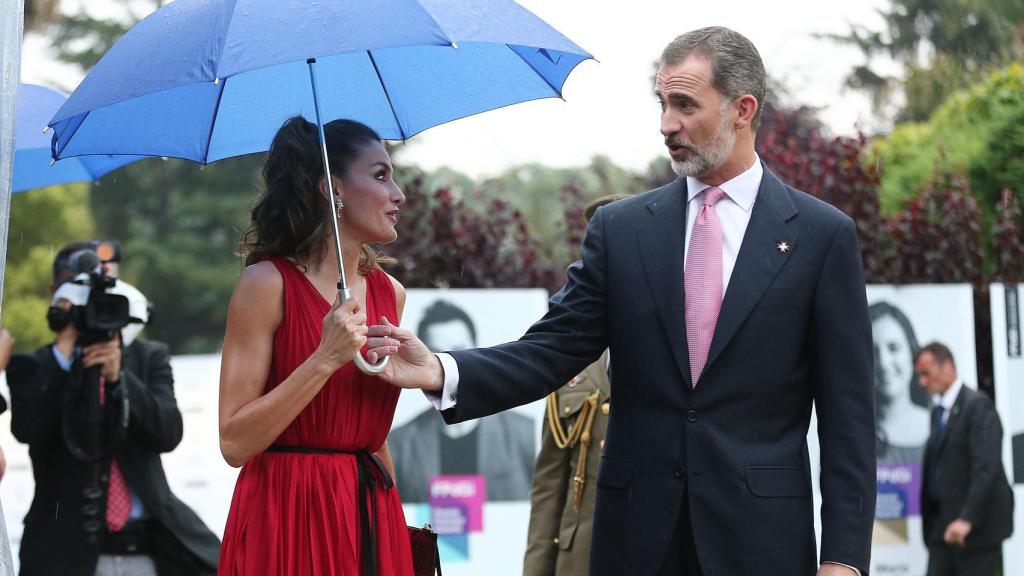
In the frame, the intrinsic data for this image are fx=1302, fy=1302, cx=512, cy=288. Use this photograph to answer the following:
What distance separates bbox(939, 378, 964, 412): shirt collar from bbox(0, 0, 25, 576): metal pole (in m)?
6.86

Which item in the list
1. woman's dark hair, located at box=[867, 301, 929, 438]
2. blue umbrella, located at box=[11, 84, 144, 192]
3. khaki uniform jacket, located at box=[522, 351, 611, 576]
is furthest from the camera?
woman's dark hair, located at box=[867, 301, 929, 438]

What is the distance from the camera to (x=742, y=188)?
366 cm

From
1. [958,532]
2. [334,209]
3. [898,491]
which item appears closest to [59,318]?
[334,209]

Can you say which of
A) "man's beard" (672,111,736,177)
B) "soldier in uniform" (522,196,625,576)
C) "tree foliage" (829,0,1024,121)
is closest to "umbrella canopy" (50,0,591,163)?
"man's beard" (672,111,736,177)

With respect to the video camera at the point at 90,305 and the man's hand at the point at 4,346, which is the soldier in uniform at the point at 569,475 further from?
the man's hand at the point at 4,346

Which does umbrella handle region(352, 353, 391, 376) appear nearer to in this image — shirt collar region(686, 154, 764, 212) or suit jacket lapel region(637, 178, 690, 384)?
suit jacket lapel region(637, 178, 690, 384)

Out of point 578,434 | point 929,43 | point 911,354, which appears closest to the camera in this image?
point 578,434

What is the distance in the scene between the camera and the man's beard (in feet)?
11.8

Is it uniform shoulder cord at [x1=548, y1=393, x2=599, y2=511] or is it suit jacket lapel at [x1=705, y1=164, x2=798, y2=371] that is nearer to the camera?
suit jacket lapel at [x1=705, y1=164, x2=798, y2=371]

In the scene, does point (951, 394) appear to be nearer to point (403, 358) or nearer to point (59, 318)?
point (59, 318)

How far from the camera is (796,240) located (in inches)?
140

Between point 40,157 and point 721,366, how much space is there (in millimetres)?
2990

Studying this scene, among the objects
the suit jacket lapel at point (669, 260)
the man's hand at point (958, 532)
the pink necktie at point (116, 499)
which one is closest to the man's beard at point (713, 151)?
the suit jacket lapel at point (669, 260)

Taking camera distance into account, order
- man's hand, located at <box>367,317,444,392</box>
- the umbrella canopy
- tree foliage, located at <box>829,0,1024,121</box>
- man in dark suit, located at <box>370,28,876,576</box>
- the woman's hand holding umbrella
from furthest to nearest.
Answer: tree foliage, located at <box>829,0,1024,121</box>
man in dark suit, located at <box>370,28,876,576</box>
man's hand, located at <box>367,317,444,392</box>
the woman's hand holding umbrella
the umbrella canopy
